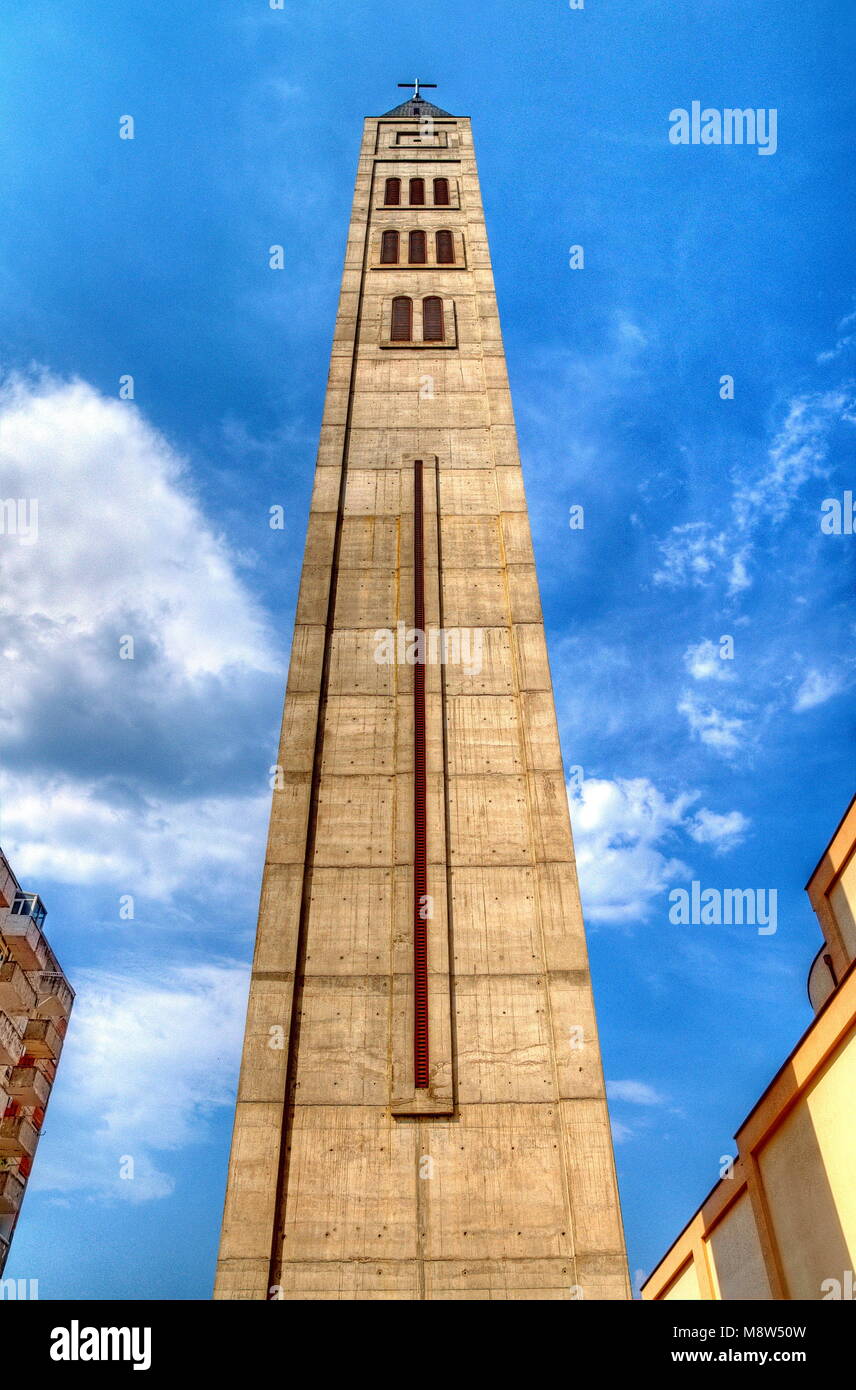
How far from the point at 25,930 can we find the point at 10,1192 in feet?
37.9

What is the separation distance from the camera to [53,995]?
39.8 m

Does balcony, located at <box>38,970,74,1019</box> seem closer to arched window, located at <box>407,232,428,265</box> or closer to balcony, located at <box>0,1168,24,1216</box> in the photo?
balcony, located at <box>0,1168,24,1216</box>

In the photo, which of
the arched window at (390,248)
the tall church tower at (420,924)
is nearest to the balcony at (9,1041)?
the tall church tower at (420,924)

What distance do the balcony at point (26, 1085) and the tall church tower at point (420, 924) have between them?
102 feet

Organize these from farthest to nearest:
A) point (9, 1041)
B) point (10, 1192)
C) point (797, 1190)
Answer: point (10, 1192), point (9, 1041), point (797, 1190)

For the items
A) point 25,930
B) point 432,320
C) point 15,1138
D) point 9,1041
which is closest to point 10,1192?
point 15,1138

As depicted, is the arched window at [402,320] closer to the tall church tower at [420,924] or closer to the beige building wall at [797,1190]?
the tall church tower at [420,924]

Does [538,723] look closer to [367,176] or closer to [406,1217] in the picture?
[406,1217]

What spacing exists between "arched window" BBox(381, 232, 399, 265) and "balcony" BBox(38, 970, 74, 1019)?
32.4 m

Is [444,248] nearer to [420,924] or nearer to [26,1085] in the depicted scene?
[420,924]

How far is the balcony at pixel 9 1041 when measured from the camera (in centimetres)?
3453

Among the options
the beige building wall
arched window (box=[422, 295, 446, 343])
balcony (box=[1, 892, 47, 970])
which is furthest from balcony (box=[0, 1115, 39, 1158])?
arched window (box=[422, 295, 446, 343])
